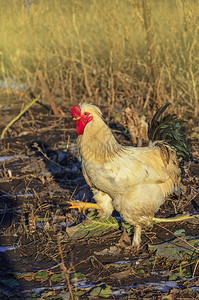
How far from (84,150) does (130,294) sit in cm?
133

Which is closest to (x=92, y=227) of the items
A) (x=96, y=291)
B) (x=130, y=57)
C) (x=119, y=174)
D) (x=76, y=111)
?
(x=119, y=174)

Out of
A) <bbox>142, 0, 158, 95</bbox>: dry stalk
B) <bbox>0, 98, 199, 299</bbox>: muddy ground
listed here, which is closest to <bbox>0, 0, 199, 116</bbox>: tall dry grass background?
<bbox>142, 0, 158, 95</bbox>: dry stalk

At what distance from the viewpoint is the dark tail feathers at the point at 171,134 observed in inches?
169

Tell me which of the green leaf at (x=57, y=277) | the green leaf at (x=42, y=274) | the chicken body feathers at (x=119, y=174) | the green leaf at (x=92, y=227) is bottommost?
the green leaf at (x=92, y=227)

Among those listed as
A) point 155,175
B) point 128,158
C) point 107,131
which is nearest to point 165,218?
point 155,175

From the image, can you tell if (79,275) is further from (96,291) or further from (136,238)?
(136,238)

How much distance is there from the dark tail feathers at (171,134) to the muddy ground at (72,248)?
23.3 inches

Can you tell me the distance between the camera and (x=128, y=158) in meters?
3.67

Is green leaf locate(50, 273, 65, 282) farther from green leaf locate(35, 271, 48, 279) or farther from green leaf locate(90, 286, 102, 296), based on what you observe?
green leaf locate(90, 286, 102, 296)

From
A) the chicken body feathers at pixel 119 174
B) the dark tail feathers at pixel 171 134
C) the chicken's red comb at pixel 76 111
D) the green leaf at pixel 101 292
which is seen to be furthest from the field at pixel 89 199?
the chicken's red comb at pixel 76 111

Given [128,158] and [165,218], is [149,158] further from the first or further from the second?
[165,218]

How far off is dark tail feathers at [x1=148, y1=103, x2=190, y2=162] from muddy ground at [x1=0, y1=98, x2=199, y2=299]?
59 cm

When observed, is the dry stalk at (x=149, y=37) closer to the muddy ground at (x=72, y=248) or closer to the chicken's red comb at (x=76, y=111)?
the muddy ground at (x=72, y=248)

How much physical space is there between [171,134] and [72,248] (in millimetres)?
1673
